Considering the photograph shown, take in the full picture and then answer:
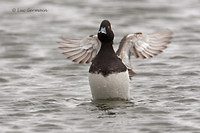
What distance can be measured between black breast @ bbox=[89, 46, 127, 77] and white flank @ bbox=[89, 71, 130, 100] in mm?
75

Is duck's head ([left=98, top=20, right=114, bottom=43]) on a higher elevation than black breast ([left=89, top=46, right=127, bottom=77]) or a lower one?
higher

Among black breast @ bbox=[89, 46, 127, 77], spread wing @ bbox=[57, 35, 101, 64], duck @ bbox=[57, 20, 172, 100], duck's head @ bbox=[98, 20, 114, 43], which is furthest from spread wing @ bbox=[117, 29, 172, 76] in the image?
black breast @ bbox=[89, 46, 127, 77]

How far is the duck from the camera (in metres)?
11.7

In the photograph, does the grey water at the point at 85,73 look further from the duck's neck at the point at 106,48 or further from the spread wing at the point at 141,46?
the duck's neck at the point at 106,48

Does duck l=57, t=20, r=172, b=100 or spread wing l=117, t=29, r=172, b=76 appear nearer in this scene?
duck l=57, t=20, r=172, b=100

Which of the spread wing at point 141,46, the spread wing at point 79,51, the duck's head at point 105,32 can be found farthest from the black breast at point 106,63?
the spread wing at point 79,51

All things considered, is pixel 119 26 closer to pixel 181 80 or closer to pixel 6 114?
pixel 181 80

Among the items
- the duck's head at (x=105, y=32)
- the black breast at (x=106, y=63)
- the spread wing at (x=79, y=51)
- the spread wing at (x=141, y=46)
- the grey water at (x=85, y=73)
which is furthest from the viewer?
the spread wing at (x=79, y=51)

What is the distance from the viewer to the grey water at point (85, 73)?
11.1 metres

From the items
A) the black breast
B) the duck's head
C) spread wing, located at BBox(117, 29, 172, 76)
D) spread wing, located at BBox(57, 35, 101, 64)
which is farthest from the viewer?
spread wing, located at BBox(57, 35, 101, 64)

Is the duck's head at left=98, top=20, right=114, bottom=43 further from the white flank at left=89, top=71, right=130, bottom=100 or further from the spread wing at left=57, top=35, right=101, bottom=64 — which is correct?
the spread wing at left=57, top=35, right=101, bottom=64

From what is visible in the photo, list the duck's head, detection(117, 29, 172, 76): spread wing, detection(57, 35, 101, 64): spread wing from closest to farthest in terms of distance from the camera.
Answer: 1. the duck's head
2. detection(117, 29, 172, 76): spread wing
3. detection(57, 35, 101, 64): spread wing

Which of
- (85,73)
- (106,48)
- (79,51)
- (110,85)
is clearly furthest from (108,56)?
(85,73)

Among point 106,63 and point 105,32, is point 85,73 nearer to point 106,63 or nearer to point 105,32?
point 105,32
